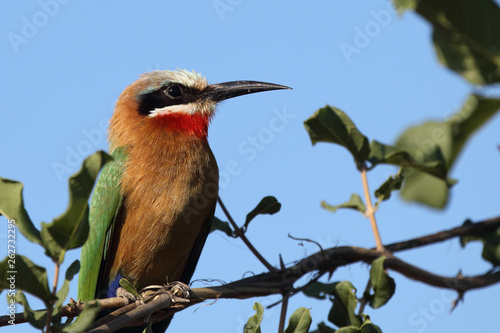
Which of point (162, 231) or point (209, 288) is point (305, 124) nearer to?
point (209, 288)

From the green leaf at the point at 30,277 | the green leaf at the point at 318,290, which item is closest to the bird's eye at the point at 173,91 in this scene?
the green leaf at the point at 318,290

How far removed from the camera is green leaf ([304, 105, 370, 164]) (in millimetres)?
1979

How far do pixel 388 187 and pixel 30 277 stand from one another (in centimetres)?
126

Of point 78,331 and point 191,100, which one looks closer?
point 78,331

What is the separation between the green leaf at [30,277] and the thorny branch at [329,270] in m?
0.17

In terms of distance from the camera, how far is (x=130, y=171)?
4383mm

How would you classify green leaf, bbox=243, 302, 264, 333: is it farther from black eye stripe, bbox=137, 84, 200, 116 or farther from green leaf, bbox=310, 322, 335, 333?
black eye stripe, bbox=137, 84, 200, 116

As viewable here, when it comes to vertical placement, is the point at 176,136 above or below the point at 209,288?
above

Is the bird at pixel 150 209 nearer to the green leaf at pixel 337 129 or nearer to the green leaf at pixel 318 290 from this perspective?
the green leaf at pixel 318 290

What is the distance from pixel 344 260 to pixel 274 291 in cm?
34

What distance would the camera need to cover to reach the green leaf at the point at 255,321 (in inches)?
99.6

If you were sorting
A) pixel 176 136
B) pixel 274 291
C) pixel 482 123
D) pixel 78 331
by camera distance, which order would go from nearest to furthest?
pixel 482 123 < pixel 78 331 < pixel 274 291 < pixel 176 136

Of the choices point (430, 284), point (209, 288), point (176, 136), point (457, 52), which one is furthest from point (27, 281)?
point (176, 136)

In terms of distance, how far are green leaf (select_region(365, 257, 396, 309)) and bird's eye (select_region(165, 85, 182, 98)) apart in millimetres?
3368
